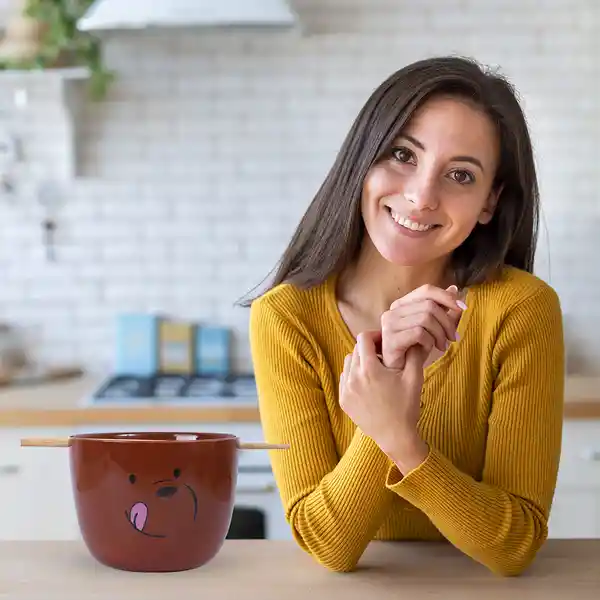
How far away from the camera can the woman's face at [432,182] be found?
4.58 ft

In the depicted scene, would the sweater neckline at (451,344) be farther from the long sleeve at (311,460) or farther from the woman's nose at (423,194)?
the woman's nose at (423,194)

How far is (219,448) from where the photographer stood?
3.57 feet

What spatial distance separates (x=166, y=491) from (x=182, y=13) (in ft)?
5.62

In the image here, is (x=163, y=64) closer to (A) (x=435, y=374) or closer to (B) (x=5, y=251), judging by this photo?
(B) (x=5, y=251)

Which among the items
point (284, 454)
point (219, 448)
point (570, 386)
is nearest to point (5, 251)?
point (570, 386)

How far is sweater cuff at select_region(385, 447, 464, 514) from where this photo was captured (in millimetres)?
1210

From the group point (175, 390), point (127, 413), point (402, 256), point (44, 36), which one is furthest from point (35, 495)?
point (402, 256)

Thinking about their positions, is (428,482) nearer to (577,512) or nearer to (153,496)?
(153,496)

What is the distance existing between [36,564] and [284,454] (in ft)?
1.22

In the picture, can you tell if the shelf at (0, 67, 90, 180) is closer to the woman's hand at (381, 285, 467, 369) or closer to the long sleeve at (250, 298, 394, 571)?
the long sleeve at (250, 298, 394, 571)

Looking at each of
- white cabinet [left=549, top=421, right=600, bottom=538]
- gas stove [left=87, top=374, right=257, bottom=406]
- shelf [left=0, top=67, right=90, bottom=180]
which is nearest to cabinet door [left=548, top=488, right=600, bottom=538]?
white cabinet [left=549, top=421, right=600, bottom=538]

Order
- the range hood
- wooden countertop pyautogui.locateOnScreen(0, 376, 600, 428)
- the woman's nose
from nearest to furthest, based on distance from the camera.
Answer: the woman's nose
the range hood
wooden countertop pyautogui.locateOnScreen(0, 376, 600, 428)

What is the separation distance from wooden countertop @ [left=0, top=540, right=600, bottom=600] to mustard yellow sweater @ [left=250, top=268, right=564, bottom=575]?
0.10 feet

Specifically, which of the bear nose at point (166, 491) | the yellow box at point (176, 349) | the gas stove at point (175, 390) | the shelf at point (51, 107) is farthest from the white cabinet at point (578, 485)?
the bear nose at point (166, 491)
